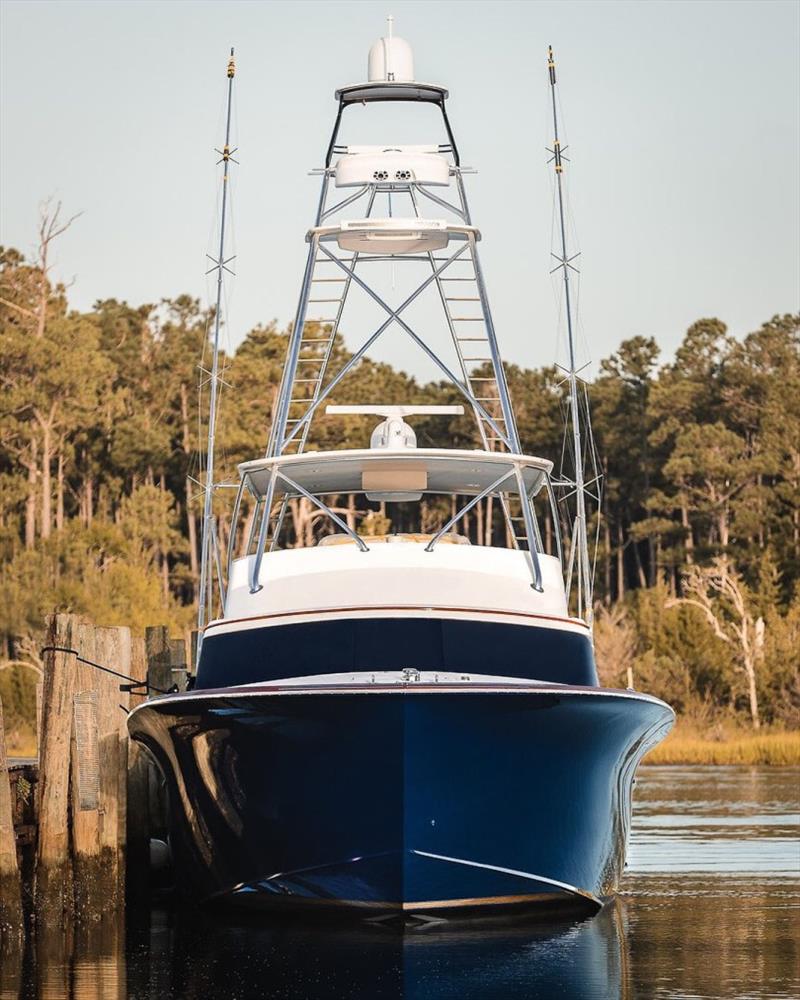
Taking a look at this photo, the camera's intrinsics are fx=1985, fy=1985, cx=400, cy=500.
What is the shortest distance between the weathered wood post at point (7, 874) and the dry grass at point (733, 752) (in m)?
30.1

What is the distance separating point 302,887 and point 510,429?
565cm

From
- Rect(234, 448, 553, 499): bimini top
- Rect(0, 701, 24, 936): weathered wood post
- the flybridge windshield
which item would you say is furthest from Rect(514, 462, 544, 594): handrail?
Rect(0, 701, 24, 936): weathered wood post

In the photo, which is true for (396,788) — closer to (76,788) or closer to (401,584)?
(401,584)

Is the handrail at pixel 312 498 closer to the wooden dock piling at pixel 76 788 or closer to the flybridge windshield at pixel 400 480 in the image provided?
the flybridge windshield at pixel 400 480

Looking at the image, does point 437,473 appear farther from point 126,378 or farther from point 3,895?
point 126,378

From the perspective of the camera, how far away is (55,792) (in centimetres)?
1708

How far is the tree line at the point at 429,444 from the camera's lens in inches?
2363

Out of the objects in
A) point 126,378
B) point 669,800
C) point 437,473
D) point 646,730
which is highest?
point 126,378

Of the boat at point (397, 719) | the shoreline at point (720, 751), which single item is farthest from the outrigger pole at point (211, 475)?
the shoreline at point (720, 751)

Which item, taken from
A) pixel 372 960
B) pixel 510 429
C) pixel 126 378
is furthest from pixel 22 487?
pixel 372 960

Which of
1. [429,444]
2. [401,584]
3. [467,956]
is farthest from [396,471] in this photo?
[429,444]

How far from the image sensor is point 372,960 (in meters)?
14.6

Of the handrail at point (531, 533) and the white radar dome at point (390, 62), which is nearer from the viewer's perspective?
the handrail at point (531, 533)

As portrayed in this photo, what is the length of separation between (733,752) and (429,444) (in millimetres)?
42264
